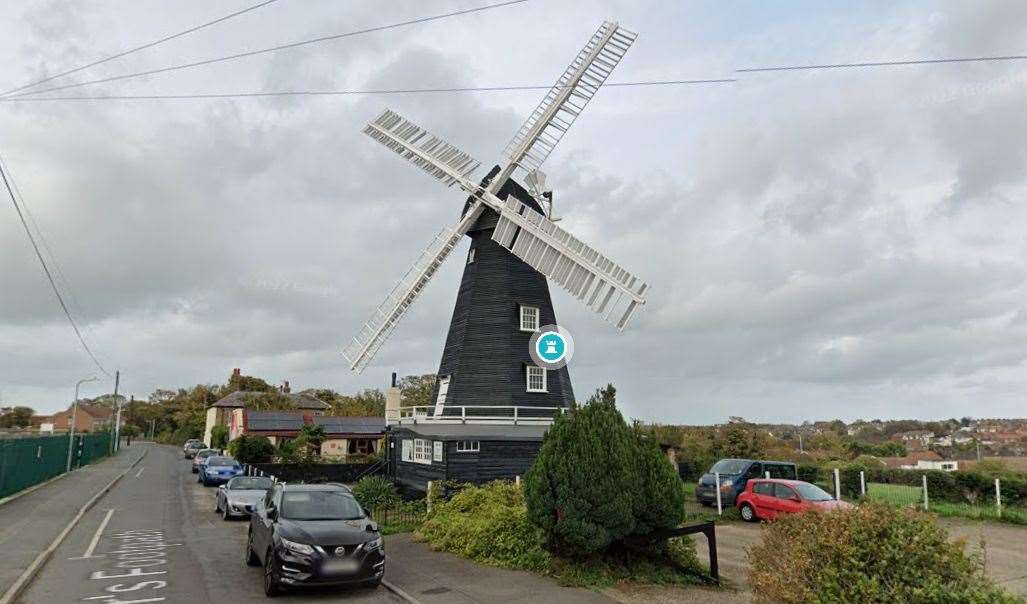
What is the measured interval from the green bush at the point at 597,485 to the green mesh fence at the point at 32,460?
22703 mm

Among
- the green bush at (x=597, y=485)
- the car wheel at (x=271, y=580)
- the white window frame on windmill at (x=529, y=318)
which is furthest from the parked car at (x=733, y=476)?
the car wheel at (x=271, y=580)

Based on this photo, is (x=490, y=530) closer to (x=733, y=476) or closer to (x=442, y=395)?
(x=442, y=395)

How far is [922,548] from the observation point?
6461 mm

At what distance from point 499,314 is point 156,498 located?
16.1 m

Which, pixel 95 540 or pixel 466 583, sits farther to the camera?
pixel 95 540

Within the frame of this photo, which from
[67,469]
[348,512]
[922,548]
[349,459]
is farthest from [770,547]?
[67,469]

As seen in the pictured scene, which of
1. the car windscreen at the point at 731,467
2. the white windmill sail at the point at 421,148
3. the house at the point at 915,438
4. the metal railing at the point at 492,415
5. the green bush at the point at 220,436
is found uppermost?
the white windmill sail at the point at 421,148

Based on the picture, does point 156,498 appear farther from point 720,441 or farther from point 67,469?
point 720,441

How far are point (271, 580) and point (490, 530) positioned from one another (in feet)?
15.1

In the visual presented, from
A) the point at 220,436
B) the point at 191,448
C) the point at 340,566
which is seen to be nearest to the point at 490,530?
the point at 340,566

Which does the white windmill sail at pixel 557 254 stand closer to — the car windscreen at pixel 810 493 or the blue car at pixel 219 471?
the car windscreen at pixel 810 493

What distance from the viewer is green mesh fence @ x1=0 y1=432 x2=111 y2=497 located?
23609mm

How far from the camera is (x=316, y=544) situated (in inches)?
374

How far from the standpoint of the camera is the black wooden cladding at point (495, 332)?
22516 mm
